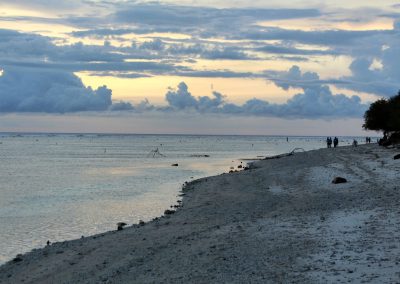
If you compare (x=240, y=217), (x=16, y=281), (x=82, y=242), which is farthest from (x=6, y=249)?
(x=240, y=217)

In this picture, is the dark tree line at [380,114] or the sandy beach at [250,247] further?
the dark tree line at [380,114]

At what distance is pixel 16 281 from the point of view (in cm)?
1809

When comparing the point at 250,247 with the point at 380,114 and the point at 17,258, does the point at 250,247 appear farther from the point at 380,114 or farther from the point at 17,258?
the point at 380,114

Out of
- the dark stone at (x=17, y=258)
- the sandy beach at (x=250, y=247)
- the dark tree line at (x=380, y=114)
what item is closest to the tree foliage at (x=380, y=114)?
the dark tree line at (x=380, y=114)

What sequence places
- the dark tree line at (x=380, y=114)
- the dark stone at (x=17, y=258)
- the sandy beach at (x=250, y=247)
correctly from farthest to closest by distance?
the dark tree line at (x=380, y=114), the dark stone at (x=17, y=258), the sandy beach at (x=250, y=247)

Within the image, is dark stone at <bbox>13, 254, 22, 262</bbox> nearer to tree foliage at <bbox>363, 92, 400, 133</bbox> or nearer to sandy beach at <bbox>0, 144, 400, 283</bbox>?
sandy beach at <bbox>0, 144, 400, 283</bbox>

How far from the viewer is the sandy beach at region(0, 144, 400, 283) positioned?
14.1 m

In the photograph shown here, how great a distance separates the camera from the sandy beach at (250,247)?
14062 mm

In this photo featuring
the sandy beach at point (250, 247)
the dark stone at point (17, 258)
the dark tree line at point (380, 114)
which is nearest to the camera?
the sandy beach at point (250, 247)

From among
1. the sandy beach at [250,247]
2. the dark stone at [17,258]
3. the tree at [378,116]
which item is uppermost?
the tree at [378,116]

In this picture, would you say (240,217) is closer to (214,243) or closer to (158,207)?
(214,243)

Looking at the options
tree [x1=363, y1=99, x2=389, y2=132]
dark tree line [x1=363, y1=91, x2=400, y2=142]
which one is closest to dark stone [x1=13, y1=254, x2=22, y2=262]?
dark tree line [x1=363, y1=91, x2=400, y2=142]

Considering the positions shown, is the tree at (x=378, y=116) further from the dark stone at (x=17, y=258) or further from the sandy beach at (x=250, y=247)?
the dark stone at (x=17, y=258)

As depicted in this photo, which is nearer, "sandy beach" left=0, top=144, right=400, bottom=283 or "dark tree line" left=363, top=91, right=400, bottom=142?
"sandy beach" left=0, top=144, right=400, bottom=283
